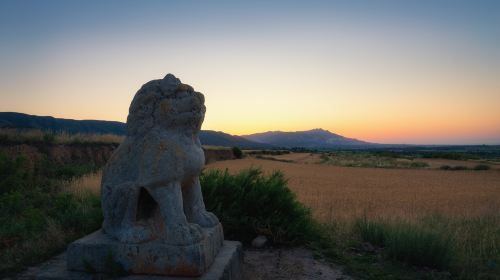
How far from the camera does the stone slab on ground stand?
141 inches

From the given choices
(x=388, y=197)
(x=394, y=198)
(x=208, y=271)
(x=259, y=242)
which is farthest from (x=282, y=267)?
(x=388, y=197)

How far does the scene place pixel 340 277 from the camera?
4770 mm

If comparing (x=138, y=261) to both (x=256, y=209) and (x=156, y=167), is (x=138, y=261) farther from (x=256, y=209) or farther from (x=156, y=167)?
(x=256, y=209)

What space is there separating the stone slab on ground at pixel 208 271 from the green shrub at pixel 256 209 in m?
1.54

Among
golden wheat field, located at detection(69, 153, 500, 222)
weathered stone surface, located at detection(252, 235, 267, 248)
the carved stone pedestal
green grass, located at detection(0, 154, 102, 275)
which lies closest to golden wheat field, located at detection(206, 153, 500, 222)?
golden wheat field, located at detection(69, 153, 500, 222)

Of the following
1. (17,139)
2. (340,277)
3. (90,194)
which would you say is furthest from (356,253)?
(17,139)

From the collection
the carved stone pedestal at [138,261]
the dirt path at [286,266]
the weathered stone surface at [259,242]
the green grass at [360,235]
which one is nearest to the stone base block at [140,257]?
the carved stone pedestal at [138,261]

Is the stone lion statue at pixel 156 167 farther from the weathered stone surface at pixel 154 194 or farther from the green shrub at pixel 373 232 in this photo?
the green shrub at pixel 373 232

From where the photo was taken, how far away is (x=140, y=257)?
360 centimetres

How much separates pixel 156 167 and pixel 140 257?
782 mm

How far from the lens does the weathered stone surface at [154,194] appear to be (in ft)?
11.7

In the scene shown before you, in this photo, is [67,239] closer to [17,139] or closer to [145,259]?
[145,259]

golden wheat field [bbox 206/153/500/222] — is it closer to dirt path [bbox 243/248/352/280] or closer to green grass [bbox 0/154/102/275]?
dirt path [bbox 243/248/352/280]

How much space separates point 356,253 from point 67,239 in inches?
152
